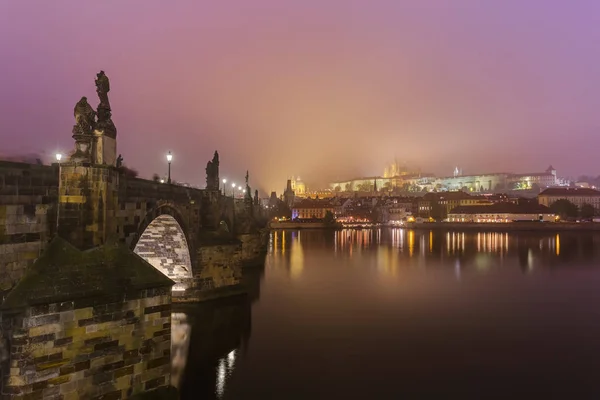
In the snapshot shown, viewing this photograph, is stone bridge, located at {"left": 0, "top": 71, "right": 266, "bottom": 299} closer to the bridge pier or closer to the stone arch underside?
the bridge pier

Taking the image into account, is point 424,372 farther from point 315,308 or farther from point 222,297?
point 222,297

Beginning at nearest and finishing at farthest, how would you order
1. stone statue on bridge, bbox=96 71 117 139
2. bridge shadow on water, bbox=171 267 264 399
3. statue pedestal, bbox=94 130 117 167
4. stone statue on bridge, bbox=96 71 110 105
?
statue pedestal, bbox=94 130 117 167
stone statue on bridge, bbox=96 71 117 139
stone statue on bridge, bbox=96 71 110 105
bridge shadow on water, bbox=171 267 264 399

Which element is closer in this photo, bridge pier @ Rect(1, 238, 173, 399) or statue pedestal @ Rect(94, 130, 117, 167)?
bridge pier @ Rect(1, 238, 173, 399)

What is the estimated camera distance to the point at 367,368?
1441 centimetres

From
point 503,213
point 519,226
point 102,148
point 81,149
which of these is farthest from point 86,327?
point 503,213

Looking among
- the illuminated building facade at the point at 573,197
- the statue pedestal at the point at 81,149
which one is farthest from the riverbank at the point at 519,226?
the statue pedestal at the point at 81,149

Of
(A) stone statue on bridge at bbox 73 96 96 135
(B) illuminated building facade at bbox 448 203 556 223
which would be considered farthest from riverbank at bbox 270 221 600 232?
(A) stone statue on bridge at bbox 73 96 96 135

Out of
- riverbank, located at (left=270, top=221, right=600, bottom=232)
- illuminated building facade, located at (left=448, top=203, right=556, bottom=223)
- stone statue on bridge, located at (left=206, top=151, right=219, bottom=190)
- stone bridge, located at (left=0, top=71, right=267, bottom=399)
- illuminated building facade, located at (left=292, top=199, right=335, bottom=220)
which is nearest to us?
stone bridge, located at (left=0, top=71, right=267, bottom=399)

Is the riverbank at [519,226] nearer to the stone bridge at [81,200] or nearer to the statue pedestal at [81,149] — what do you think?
the stone bridge at [81,200]

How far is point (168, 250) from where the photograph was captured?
20.5 m

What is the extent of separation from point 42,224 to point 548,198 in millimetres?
142236

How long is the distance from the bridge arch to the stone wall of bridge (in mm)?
8205

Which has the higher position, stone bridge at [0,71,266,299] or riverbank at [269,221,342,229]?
stone bridge at [0,71,266,299]

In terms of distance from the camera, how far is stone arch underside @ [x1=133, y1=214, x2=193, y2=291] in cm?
1911
